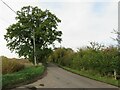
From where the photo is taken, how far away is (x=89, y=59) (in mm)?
36312

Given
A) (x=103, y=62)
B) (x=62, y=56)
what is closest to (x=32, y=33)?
(x=62, y=56)

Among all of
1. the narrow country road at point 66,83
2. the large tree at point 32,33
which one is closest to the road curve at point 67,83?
the narrow country road at point 66,83

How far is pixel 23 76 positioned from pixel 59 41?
32637 millimetres

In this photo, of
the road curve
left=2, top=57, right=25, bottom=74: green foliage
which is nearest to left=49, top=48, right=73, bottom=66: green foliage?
left=2, top=57, right=25, bottom=74: green foliage

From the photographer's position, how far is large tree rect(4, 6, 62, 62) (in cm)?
5250

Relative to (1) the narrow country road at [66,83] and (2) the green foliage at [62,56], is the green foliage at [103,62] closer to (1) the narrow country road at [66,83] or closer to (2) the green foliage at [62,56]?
(1) the narrow country road at [66,83]

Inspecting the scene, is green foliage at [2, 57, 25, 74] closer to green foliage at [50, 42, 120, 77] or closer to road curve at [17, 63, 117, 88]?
road curve at [17, 63, 117, 88]

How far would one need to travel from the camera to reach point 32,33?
5231cm

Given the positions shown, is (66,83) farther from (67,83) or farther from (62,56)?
(62,56)

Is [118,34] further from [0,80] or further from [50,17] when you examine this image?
[50,17]

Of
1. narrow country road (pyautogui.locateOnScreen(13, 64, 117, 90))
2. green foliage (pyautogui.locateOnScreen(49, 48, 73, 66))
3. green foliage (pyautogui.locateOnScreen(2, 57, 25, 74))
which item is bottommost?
narrow country road (pyautogui.locateOnScreen(13, 64, 117, 90))

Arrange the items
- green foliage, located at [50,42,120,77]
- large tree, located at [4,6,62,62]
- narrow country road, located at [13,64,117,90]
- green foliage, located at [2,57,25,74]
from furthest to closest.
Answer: large tree, located at [4,6,62,62] → green foliage, located at [50,42,120,77] → green foliage, located at [2,57,25,74] → narrow country road, located at [13,64,117,90]

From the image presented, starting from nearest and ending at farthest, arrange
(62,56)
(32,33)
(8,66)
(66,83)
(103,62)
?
(66,83), (8,66), (103,62), (32,33), (62,56)

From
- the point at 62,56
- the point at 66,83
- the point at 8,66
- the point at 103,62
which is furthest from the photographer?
the point at 62,56
